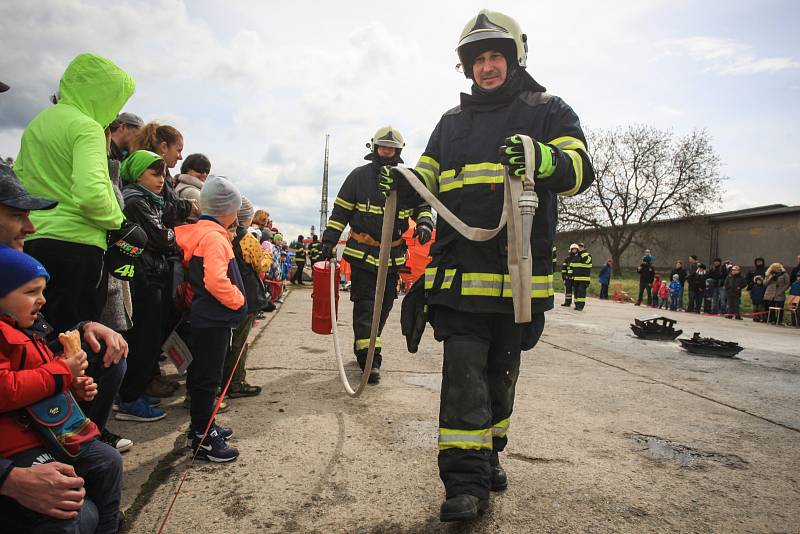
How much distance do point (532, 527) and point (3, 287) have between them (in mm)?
1958

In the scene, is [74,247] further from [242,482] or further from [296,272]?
[296,272]

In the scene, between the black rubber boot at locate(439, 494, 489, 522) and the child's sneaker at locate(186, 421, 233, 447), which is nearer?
the black rubber boot at locate(439, 494, 489, 522)

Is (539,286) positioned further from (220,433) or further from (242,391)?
(242,391)

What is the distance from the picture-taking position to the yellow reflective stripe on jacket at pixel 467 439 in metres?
2.15

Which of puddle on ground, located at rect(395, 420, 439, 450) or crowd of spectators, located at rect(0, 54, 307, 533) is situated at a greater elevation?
crowd of spectators, located at rect(0, 54, 307, 533)

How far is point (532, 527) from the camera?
2.06 metres

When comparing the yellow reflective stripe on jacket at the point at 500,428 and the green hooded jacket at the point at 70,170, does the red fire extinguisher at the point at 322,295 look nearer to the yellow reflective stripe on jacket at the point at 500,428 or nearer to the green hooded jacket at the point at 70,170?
the green hooded jacket at the point at 70,170

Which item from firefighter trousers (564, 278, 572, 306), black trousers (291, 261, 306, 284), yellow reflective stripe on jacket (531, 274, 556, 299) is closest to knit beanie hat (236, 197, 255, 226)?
yellow reflective stripe on jacket (531, 274, 556, 299)

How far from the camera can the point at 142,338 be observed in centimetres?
321

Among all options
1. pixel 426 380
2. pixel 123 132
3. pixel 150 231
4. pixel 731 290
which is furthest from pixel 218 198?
pixel 731 290

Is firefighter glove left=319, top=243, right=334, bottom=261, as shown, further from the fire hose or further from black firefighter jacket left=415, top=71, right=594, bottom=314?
the fire hose

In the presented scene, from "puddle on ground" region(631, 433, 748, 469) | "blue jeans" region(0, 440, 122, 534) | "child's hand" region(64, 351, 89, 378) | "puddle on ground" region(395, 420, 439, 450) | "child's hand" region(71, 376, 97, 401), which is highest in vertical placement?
"child's hand" region(64, 351, 89, 378)

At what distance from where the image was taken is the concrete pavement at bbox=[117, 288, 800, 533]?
2133mm

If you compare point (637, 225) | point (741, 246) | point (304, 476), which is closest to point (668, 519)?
point (304, 476)
